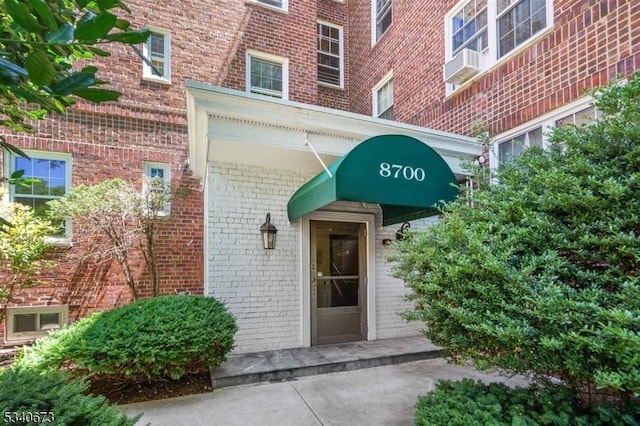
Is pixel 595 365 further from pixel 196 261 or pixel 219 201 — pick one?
pixel 196 261

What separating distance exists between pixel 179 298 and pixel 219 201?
160 cm

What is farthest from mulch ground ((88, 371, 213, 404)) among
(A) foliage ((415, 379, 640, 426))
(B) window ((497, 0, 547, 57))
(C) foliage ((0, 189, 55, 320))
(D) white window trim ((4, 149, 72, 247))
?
(B) window ((497, 0, 547, 57))

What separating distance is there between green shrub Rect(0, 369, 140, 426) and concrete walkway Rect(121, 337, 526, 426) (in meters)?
1.48

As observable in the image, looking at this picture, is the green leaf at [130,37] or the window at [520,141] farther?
the window at [520,141]

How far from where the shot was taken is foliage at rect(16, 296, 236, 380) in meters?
3.83

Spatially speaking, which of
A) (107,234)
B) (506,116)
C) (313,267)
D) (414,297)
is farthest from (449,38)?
(107,234)

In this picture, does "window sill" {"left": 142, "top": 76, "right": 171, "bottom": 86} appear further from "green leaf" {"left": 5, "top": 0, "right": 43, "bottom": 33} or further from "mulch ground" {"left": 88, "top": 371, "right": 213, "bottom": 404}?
"green leaf" {"left": 5, "top": 0, "right": 43, "bottom": 33}

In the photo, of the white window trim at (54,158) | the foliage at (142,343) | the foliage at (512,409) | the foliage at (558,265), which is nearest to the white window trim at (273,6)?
the white window trim at (54,158)

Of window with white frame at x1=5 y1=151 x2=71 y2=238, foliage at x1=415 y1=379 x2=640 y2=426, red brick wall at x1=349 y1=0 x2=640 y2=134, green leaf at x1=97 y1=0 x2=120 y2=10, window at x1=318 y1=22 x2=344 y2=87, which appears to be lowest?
foliage at x1=415 y1=379 x2=640 y2=426

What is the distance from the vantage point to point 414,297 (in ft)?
10.8

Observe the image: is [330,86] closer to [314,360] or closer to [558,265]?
[314,360]

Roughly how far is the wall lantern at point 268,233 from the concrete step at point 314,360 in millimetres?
1717

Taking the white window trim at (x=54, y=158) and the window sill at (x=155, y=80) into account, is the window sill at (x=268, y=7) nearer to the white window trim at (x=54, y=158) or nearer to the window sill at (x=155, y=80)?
the window sill at (x=155, y=80)

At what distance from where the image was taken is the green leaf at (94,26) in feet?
3.25
